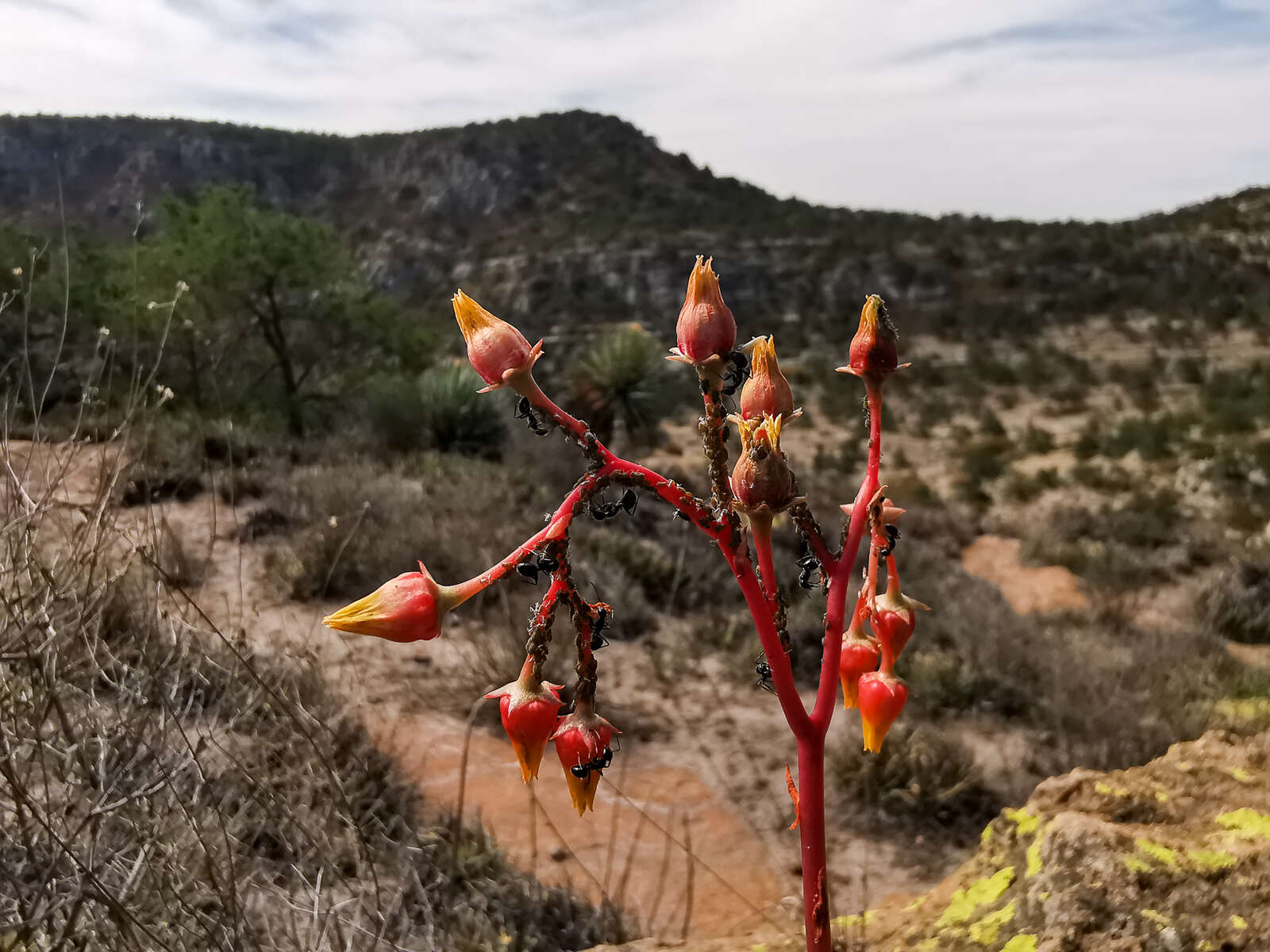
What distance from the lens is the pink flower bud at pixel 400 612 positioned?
3.03 ft

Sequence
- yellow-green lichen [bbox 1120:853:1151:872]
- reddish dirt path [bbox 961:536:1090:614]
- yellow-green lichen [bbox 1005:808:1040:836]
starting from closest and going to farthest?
yellow-green lichen [bbox 1120:853:1151:872] → yellow-green lichen [bbox 1005:808:1040:836] → reddish dirt path [bbox 961:536:1090:614]

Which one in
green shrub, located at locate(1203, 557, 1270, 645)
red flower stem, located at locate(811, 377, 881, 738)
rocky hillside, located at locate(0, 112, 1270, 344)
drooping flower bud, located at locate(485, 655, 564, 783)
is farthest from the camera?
rocky hillside, located at locate(0, 112, 1270, 344)

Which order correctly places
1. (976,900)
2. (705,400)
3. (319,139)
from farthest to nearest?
1. (319,139)
2. (976,900)
3. (705,400)

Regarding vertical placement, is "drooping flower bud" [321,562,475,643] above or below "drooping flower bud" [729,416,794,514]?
below

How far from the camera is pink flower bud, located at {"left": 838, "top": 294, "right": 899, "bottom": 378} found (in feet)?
4.03

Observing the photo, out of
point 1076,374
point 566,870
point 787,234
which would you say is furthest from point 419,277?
point 566,870

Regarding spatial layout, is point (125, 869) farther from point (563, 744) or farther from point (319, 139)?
point (319, 139)

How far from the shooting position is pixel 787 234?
3762cm

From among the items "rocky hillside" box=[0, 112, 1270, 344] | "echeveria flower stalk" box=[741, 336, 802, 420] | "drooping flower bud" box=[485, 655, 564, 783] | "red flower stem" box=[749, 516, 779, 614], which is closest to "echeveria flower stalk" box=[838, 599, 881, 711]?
"red flower stem" box=[749, 516, 779, 614]

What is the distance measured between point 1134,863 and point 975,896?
37 cm

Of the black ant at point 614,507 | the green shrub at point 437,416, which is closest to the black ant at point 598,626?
the black ant at point 614,507

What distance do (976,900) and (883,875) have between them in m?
2.45

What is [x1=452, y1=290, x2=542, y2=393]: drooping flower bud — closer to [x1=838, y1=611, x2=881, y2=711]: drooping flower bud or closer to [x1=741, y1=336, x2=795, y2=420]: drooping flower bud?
[x1=741, y1=336, x2=795, y2=420]: drooping flower bud

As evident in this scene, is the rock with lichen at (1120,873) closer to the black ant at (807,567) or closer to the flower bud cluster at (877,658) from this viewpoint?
the flower bud cluster at (877,658)
